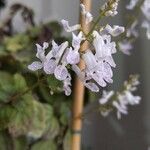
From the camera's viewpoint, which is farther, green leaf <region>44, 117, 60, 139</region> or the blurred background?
the blurred background

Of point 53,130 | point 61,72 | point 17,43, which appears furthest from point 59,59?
point 17,43

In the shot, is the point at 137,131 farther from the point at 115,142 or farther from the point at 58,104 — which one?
the point at 58,104

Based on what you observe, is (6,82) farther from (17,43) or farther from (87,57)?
(87,57)

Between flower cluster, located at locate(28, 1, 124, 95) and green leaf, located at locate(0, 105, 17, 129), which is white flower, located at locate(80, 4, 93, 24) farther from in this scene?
green leaf, located at locate(0, 105, 17, 129)

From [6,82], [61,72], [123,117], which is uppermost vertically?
[123,117]

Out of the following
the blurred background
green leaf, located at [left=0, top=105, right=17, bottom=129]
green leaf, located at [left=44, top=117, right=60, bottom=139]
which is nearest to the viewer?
green leaf, located at [left=0, top=105, right=17, bottom=129]

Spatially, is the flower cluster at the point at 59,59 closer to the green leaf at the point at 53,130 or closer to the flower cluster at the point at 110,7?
the flower cluster at the point at 110,7

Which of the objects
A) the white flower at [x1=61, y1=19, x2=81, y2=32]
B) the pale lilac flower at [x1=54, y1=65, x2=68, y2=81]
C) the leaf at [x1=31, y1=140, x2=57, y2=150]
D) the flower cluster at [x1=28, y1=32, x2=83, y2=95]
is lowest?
the pale lilac flower at [x1=54, y1=65, x2=68, y2=81]

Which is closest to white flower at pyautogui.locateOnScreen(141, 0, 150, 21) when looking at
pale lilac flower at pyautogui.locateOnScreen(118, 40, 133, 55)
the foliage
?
pale lilac flower at pyautogui.locateOnScreen(118, 40, 133, 55)

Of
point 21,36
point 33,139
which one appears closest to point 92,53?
point 33,139
